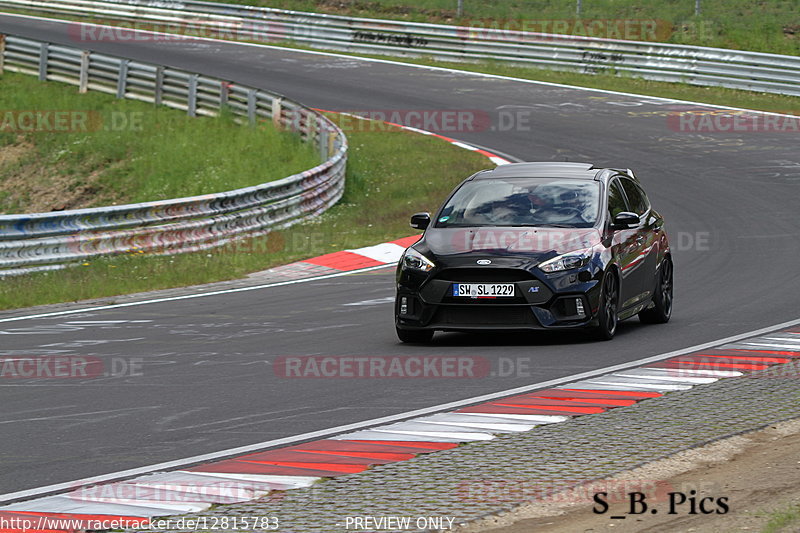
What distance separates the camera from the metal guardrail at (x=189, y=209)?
17062 mm

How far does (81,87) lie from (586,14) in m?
15.3

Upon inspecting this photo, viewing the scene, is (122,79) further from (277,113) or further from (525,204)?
(525,204)

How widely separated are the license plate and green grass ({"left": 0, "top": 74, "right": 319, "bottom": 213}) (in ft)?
47.3

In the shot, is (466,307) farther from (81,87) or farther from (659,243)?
(81,87)

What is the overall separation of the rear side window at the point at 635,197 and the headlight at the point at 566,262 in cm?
186

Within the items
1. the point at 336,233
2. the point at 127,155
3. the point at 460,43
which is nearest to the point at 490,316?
the point at 336,233

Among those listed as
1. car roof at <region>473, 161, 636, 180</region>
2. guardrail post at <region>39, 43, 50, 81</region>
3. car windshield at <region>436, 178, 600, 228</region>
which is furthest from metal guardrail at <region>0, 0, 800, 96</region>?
car windshield at <region>436, 178, 600, 228</region>

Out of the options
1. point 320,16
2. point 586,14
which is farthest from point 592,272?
point 320,16

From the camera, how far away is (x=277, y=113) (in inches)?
1099

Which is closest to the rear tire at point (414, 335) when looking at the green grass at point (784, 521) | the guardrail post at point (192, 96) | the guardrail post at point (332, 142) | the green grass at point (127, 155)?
the green grass at point (784, 521)

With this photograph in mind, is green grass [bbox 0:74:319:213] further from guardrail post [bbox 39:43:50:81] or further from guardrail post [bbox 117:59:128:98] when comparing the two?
guardrail post [bbox 39:43:50:81]

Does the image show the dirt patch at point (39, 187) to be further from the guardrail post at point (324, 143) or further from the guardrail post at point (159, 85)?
the guardrail post at point (324, 143)

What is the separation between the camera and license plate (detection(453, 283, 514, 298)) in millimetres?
11234

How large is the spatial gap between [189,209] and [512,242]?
28.5ft
